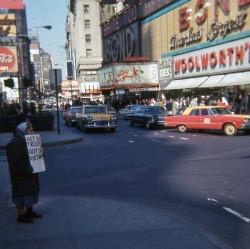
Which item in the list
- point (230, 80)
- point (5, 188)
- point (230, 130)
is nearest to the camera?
point (5, 188)

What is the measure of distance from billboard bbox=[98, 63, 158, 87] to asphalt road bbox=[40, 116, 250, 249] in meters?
29.9

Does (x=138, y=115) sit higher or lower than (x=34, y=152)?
lower

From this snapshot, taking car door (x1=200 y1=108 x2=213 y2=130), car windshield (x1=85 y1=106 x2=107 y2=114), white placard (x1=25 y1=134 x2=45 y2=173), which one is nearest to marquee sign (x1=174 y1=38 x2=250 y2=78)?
car door (x1=200 y1=108 x2=213 y2=130)

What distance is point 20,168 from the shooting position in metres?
5.79

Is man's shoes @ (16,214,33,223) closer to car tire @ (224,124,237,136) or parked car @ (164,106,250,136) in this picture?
parked car @ (164,106,250,136)

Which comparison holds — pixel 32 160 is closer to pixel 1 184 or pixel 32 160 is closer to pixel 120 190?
pixel 120 190

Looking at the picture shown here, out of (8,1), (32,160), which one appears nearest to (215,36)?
(32,160)

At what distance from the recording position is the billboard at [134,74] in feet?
146

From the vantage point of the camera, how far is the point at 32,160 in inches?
234

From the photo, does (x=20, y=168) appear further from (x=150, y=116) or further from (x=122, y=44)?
(x=122, y=44)

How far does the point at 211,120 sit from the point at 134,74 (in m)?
26.6

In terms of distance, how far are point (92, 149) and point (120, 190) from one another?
270 inches

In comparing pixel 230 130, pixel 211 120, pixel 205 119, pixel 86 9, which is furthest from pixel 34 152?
pixel 86 9

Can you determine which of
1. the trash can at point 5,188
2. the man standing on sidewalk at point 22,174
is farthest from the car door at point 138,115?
the man standing on sidewalk at point 22,174
